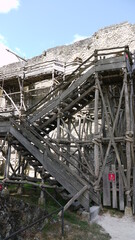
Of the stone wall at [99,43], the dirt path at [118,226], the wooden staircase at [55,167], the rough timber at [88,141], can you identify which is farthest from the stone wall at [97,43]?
the dirt path at [118,226]

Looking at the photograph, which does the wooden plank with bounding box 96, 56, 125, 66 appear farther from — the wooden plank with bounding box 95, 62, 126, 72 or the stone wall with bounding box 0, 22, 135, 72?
the stone wall with bounding box 0, 22, 135, 72

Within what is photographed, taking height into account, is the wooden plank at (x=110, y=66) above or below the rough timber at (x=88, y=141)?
above

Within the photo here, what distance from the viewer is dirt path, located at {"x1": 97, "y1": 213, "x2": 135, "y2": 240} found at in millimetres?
5656

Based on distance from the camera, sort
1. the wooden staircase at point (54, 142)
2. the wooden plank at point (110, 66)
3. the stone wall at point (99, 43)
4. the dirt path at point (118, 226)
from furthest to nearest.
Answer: the stone wall at point (99, 43) → the wooden plank at point (110, 66) → the wooden staircase at point (54, 142) → the dirt path at point (118, 226)

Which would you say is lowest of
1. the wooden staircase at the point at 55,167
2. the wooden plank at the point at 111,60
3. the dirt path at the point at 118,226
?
the dirt path at the point at 118,226

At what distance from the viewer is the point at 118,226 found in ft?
20.9

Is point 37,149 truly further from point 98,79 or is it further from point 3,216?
point 98,79

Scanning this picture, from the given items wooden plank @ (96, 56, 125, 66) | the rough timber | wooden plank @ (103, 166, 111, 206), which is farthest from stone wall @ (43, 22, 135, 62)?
wooden plank @ (103, 166, 111, 206)

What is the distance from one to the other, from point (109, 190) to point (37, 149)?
9.72 feet

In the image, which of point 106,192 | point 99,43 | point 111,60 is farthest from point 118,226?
point 99,43

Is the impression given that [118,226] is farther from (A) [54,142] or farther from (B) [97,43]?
(B) [97,43]

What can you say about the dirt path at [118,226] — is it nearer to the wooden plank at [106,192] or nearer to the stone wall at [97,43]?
the wooden plank at [106,192]

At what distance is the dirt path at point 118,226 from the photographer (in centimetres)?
566

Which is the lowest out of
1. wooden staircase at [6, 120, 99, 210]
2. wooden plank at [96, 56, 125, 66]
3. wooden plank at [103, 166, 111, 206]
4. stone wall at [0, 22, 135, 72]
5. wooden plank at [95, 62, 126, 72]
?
wooden plank at [103, 166, 111, 206]
